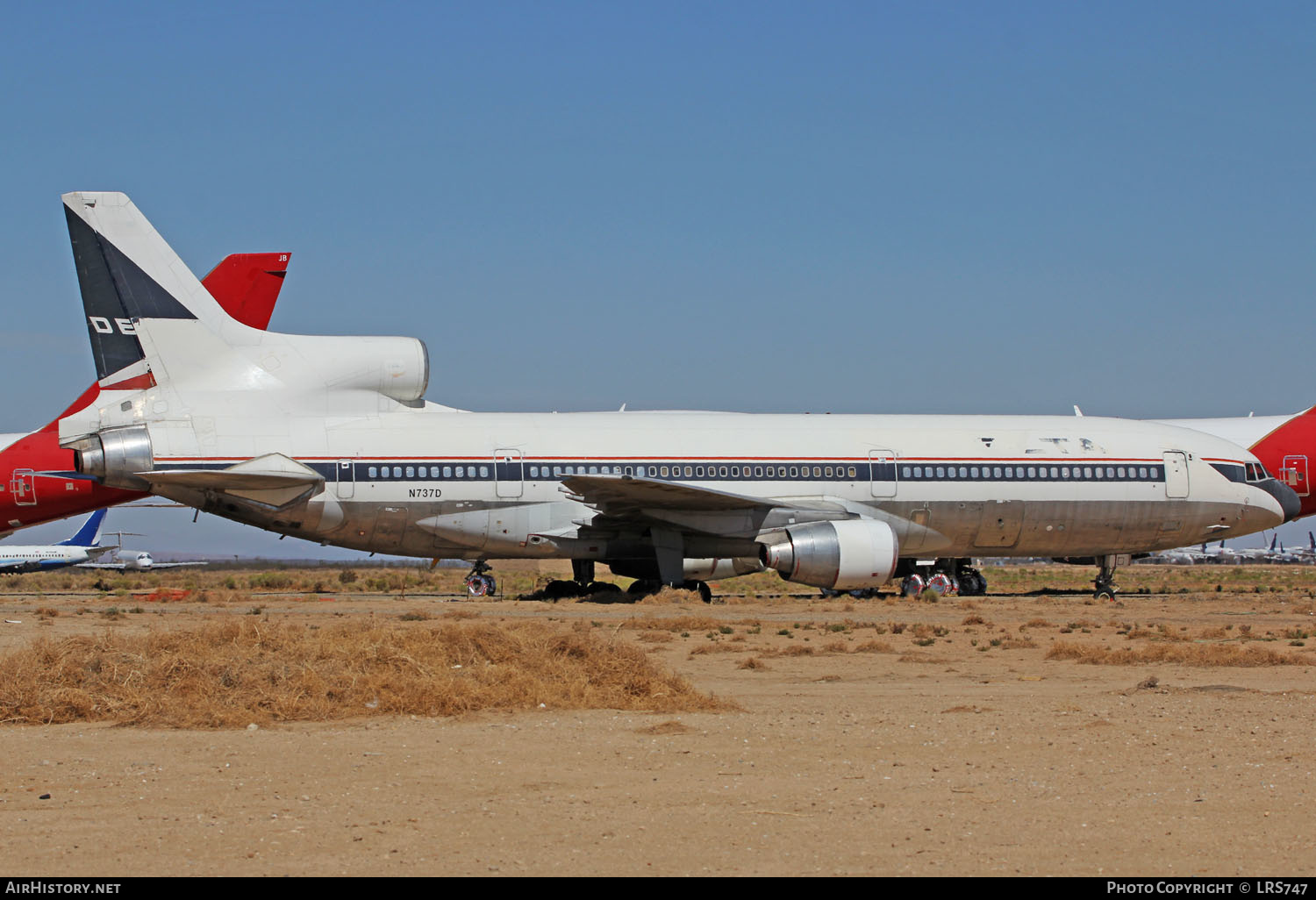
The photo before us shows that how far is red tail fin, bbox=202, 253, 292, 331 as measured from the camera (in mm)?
30797

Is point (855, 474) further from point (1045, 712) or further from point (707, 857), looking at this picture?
point (707, 857)

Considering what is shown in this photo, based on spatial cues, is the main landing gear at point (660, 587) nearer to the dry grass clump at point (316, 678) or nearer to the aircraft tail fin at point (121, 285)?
the aircraft tail fin at point (121, 285)

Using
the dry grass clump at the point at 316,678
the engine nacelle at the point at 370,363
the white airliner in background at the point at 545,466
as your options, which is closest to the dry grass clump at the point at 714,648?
the dry grass clump at the point at 316,678

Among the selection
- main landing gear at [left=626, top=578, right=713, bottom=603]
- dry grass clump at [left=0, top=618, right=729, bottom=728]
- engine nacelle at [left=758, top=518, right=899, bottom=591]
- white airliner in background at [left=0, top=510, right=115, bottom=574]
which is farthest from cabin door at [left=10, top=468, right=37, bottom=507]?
white airliner in background at [left=0, top=510, right=115, bottom=574]

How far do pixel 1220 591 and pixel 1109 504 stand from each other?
9.77 metres

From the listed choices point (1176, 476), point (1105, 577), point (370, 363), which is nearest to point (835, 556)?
point (1105, 577)

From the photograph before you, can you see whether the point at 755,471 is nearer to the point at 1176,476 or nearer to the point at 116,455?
the point at 1176,476

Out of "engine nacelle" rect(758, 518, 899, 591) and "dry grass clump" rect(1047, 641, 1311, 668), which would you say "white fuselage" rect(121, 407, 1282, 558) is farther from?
"dry grass clump" rect(1047, 641, 1311, 668)

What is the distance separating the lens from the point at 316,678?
1195 centimetres

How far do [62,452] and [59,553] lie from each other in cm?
4520

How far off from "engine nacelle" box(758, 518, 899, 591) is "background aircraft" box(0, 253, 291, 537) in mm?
13905

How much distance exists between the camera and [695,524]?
27.7m

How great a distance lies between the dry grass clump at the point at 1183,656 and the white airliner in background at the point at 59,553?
61.2 m

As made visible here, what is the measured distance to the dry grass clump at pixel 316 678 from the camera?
37.4 ft
